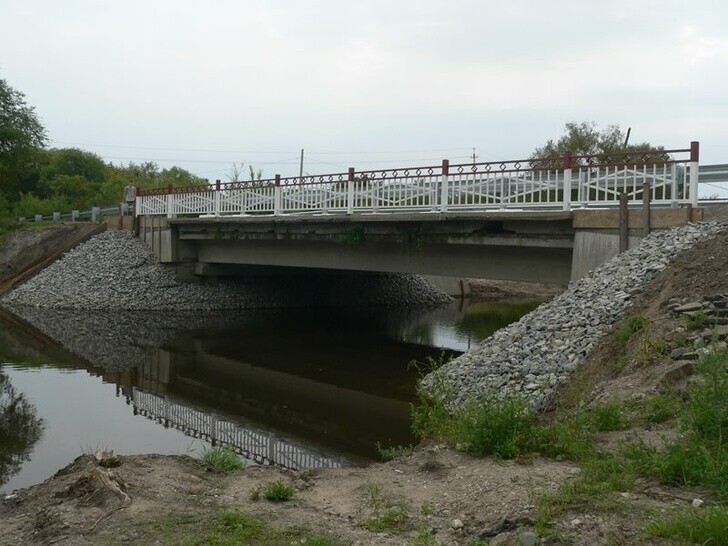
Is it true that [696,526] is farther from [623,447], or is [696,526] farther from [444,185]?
[444,185]

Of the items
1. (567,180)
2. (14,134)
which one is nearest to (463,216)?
(567,180)

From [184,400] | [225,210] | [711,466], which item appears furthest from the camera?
[225,210]

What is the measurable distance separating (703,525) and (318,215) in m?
14.9

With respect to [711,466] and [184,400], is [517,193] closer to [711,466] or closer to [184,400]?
[184,400]

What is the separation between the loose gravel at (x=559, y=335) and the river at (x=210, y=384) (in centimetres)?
123

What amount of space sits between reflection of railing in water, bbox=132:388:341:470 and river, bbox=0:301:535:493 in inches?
1.1

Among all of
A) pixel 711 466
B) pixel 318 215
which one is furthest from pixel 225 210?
pixel 711 466

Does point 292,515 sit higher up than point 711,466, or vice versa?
point 711,466

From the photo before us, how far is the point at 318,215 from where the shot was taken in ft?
61.1

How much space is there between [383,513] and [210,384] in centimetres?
935

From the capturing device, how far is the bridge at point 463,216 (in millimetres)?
12492

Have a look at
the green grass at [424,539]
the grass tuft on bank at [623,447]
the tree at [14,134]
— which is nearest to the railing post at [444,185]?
the grass tuft on bank at [623,447]

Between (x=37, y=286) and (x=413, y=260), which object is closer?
(x=413, y=260)

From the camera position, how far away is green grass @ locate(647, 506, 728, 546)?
425cm
